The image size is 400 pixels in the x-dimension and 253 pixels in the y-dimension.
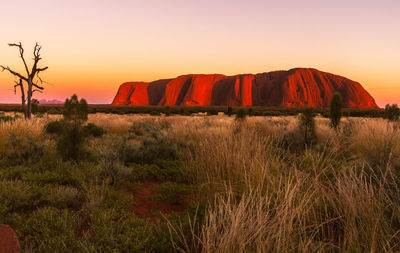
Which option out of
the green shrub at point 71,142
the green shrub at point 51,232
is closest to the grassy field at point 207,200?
the green shrub at point 51,232

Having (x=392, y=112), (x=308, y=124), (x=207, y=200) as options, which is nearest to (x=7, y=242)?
(x=207, y=200)

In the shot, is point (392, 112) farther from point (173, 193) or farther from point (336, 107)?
point (173, 193)

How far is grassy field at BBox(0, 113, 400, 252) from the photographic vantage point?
6.33 feet

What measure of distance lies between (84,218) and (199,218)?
1.42 meters

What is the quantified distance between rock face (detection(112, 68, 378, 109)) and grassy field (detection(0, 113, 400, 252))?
306ft

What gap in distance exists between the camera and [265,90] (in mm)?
103062

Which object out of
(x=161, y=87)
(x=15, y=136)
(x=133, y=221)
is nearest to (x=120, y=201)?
(x=133, y=221)

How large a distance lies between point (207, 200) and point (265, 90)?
105m

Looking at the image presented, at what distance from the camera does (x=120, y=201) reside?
355cm

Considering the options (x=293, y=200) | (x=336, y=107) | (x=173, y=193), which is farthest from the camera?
(x=336, y=107)

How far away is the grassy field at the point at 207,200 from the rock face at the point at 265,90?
306 feet

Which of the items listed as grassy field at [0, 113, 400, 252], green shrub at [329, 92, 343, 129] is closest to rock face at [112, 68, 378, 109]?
green shrub at [329, 92, 343, 129]

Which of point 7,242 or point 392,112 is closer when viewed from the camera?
point 7,242

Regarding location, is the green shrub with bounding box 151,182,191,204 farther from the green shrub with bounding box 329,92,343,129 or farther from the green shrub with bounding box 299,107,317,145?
the green shrub with bounding box 329,92,343,129
